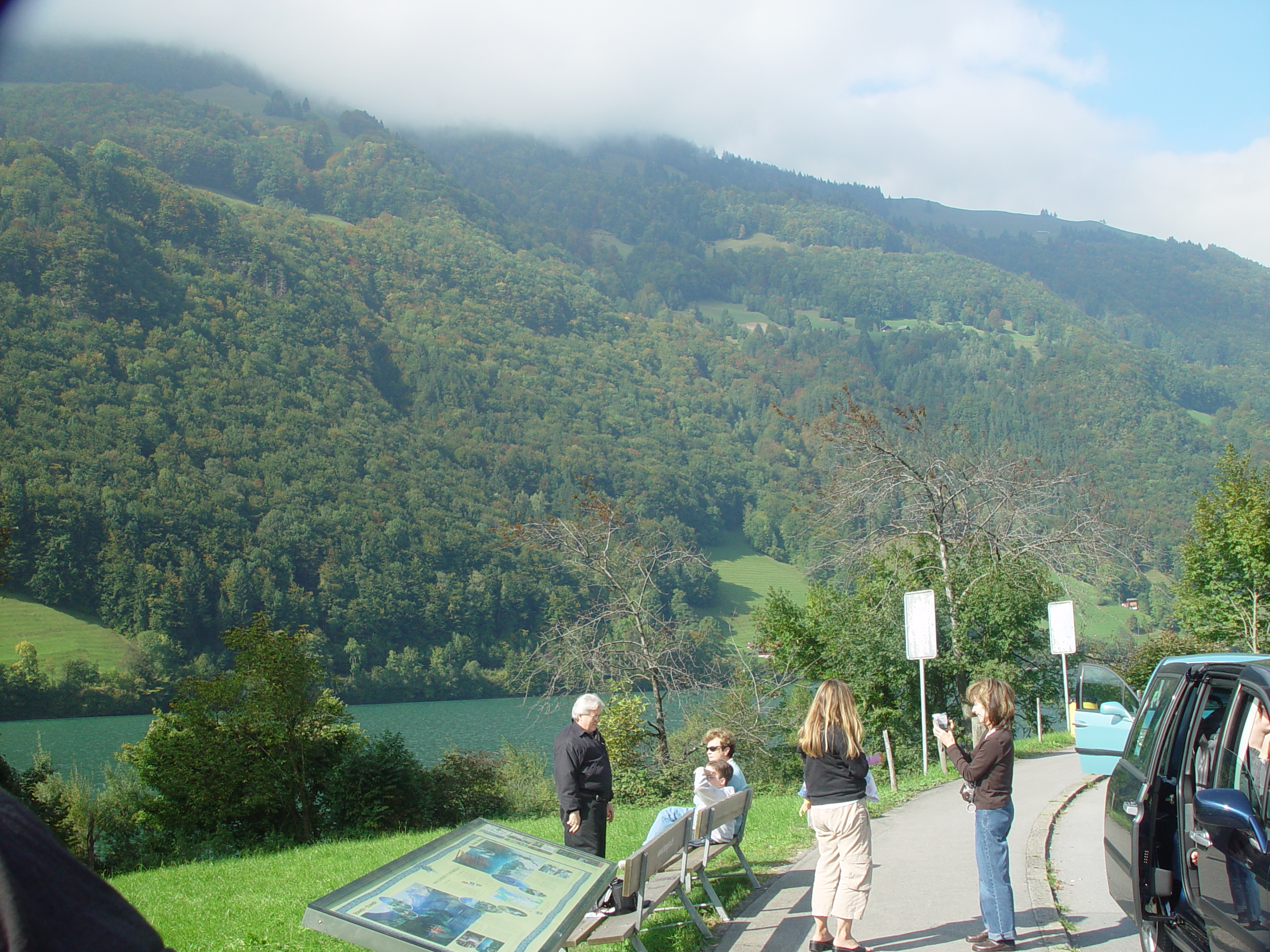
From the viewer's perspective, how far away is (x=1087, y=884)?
24.5ft

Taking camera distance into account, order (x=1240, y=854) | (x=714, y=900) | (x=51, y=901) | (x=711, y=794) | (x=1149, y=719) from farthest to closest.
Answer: (x=711, y=794)
(x=714, y=900)
(x=1149, y=719)
(x=1240, y=854)
(x=51, y=901)

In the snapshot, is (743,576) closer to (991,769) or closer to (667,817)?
(667,817)

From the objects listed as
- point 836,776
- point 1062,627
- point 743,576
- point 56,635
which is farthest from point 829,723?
point 743,576

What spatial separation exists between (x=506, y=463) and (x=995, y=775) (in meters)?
164

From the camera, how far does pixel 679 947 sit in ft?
19.7

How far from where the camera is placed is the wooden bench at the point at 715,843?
6637 mm

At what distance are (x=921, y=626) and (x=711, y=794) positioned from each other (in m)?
7.83

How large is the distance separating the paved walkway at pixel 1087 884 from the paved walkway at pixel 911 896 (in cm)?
27

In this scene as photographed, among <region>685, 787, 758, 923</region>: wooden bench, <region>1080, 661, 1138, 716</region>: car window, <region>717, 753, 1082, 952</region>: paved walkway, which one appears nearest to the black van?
<region>717, 753, 1082, 952</region>: paved walkway

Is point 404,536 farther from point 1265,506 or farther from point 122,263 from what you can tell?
point 1265,506

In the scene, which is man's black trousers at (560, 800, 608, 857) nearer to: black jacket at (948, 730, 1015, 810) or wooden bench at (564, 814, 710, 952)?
wooden bench at (564, 814, 710, 952)

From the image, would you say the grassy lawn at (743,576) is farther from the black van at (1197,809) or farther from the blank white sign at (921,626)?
the black van at (1197,809)

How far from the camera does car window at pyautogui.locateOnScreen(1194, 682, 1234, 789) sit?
471cm

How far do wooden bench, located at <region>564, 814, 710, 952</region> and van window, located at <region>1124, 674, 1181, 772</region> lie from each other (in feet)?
8.79
